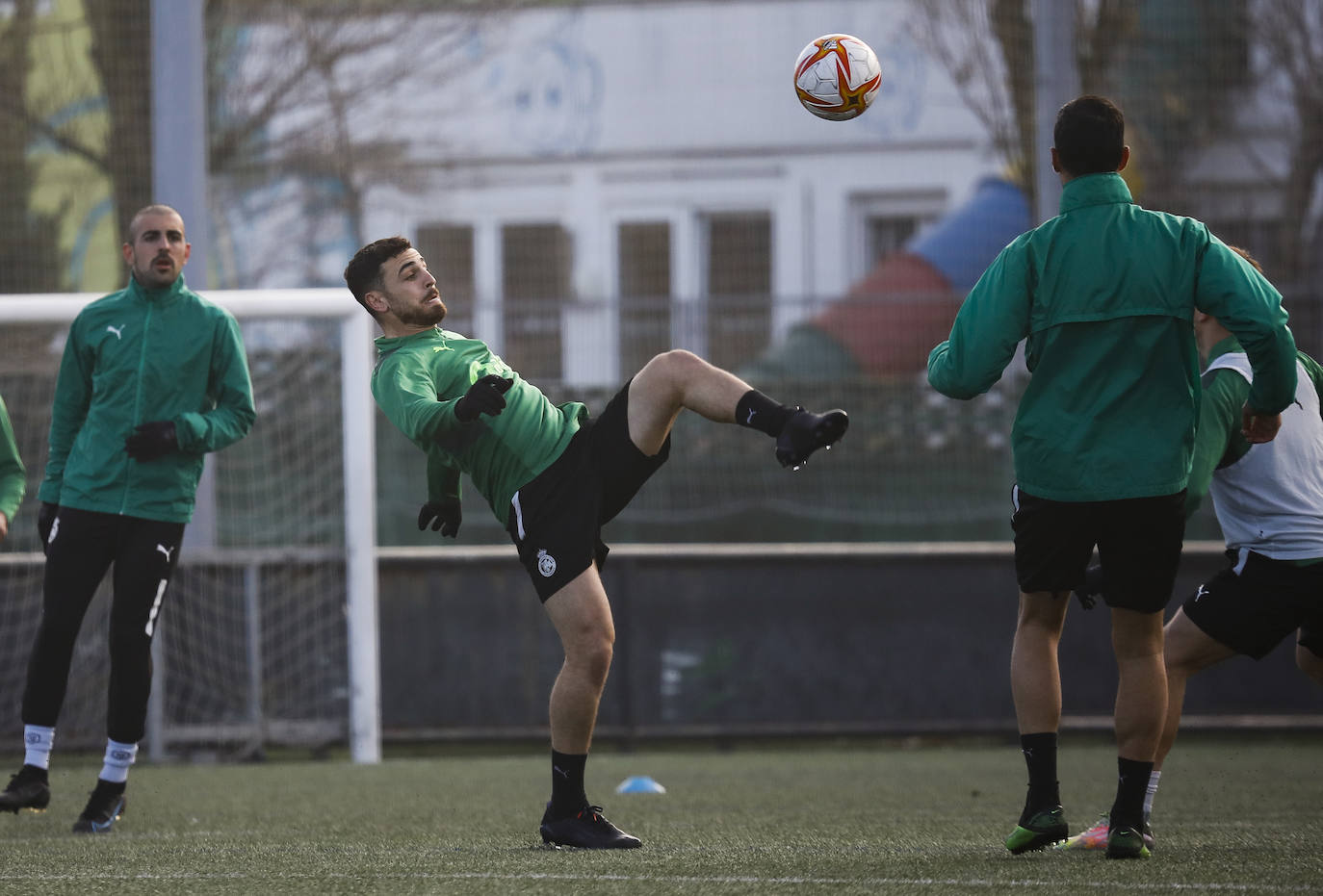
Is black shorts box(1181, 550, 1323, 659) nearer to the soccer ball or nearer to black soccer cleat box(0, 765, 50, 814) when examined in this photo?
the soccer ball

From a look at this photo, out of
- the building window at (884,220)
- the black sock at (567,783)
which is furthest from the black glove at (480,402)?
the building window at (884,220)

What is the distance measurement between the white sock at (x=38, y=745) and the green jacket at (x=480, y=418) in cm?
201

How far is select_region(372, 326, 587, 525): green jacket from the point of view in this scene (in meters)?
4.60

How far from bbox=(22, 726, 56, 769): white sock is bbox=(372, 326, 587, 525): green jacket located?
2013 millimetres

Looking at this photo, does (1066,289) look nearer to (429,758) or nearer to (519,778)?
(519,778)

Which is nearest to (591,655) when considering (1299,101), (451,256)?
(1299,101)

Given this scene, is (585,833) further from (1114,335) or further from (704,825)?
(1114,335)

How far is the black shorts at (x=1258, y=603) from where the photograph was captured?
5141 mm

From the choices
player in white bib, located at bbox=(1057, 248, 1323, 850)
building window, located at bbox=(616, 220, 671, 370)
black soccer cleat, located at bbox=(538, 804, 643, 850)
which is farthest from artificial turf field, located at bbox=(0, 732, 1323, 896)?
building window, located at bbox=(616, 220, 671, 370)

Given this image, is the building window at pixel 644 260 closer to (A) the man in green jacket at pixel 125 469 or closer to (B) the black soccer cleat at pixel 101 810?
(A) the man in green jacket at pixel 125 469

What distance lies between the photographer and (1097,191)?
4.35 metres

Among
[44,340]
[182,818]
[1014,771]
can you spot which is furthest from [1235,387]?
[44,340]

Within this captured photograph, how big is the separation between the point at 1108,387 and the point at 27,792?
3851 mm

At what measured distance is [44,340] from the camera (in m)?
9.55
